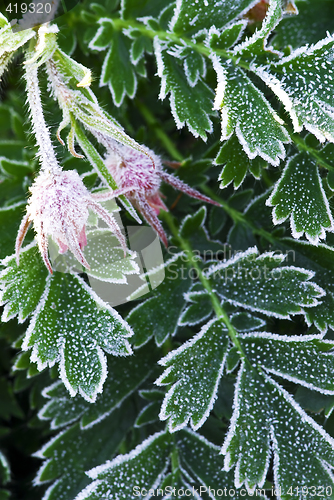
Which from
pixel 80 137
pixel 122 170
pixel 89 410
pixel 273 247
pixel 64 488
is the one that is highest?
pixel 80 137

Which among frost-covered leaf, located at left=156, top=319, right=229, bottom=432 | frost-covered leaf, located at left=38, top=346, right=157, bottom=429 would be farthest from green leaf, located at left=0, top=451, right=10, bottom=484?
frost-covered leaf, located at left=156, top=319, right=229, bottom=432

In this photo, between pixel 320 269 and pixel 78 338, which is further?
pixel 320 269

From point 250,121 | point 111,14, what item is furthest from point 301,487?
point 111,14

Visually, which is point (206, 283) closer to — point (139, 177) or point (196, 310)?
point (196, 310)

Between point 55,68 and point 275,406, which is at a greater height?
point 55,68

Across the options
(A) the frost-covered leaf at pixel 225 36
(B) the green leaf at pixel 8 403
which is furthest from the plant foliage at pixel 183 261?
(B) the green leaf at pixel 8 403

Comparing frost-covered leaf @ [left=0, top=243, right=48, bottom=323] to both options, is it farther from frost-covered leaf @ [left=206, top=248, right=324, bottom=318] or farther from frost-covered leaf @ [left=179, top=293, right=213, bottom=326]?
frost-covered leaf @ [left=206, top=248, right=324, bottom=318]

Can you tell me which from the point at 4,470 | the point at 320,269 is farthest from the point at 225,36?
the point at 4,470

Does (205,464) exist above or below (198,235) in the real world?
below

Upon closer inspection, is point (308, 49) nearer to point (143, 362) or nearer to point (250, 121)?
point (250, 121)
